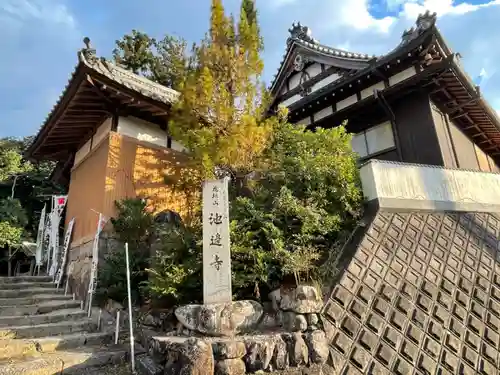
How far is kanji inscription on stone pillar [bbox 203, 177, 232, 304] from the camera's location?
5.47 metres

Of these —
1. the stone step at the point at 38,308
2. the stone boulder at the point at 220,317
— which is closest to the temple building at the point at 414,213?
the stone boulder at the point at 220,317

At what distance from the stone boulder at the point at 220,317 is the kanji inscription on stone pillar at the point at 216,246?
178mm

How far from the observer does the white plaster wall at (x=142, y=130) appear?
10.4 meters

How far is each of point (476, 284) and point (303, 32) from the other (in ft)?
42.8

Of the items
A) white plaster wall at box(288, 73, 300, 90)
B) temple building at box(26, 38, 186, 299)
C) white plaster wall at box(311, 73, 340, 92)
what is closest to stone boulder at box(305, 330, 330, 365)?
temple building at box(26, 38, 186, 299)

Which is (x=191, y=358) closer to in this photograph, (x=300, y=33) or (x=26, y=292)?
(x=26, y=292)

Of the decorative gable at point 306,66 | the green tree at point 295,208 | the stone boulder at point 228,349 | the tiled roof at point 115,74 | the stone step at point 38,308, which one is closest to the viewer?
the stone boulder at point 228,349

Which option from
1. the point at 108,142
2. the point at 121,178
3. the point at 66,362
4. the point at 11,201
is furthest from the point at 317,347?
the point at 11,201

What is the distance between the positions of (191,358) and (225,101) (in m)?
5.71

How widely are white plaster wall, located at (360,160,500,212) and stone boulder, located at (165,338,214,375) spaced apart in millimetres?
5696

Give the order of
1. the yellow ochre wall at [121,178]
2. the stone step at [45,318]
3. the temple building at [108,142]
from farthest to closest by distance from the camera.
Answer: the yellow ochre wall at [121,178], the temple building at [108,142], the stone step at [45,318]

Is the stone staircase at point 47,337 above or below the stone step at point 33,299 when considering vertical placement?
below

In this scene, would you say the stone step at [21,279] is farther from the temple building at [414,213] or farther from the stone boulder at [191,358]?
the temple building at [414,213]

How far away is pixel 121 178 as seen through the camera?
32.3ft
